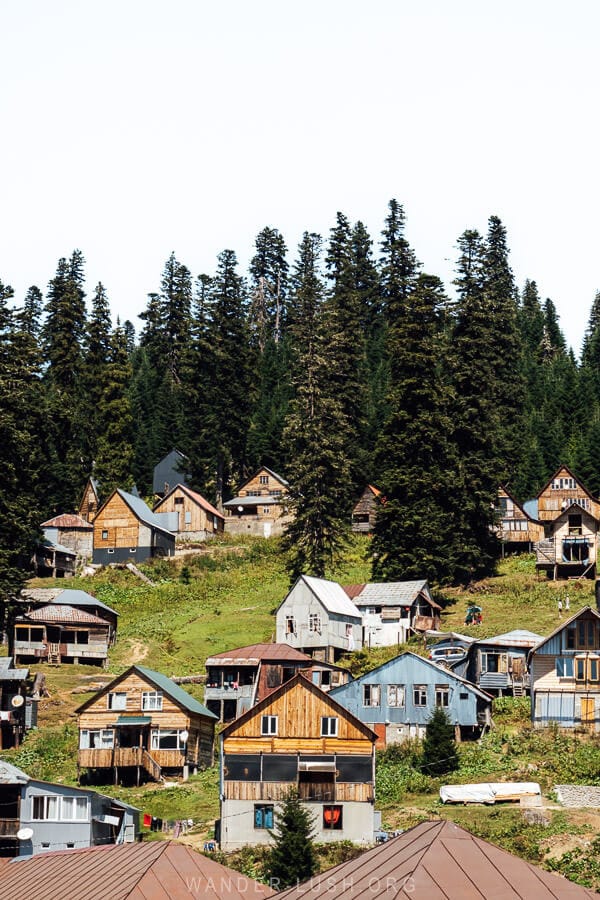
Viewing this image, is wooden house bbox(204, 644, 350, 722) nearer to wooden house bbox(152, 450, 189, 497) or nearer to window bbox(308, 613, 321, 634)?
window bbox(308, 613, 321, 634)

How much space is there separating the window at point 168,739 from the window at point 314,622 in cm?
1867

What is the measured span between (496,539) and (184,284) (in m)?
67.5

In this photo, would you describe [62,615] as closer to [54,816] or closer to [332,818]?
[54,816]

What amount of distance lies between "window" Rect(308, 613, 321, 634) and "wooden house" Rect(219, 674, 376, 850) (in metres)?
24.0

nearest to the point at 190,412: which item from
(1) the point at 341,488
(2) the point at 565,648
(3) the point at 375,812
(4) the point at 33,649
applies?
(1) the point at 341,488

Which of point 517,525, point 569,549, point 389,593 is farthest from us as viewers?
point 517,525

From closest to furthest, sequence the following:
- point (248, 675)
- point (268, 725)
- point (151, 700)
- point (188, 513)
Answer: point (268, 725) < point (151, 700) < point (248, 675) < point (188, 513)

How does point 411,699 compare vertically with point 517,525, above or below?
below

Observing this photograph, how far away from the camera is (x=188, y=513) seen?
11619 centimetres

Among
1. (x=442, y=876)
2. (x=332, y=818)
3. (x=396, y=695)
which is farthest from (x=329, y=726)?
(x=442, y=876)

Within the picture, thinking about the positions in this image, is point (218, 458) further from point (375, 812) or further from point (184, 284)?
point (375, 812)

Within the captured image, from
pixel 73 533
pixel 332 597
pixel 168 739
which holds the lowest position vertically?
pixel 168 739

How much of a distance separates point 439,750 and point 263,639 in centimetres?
2531

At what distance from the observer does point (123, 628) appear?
302 feet
